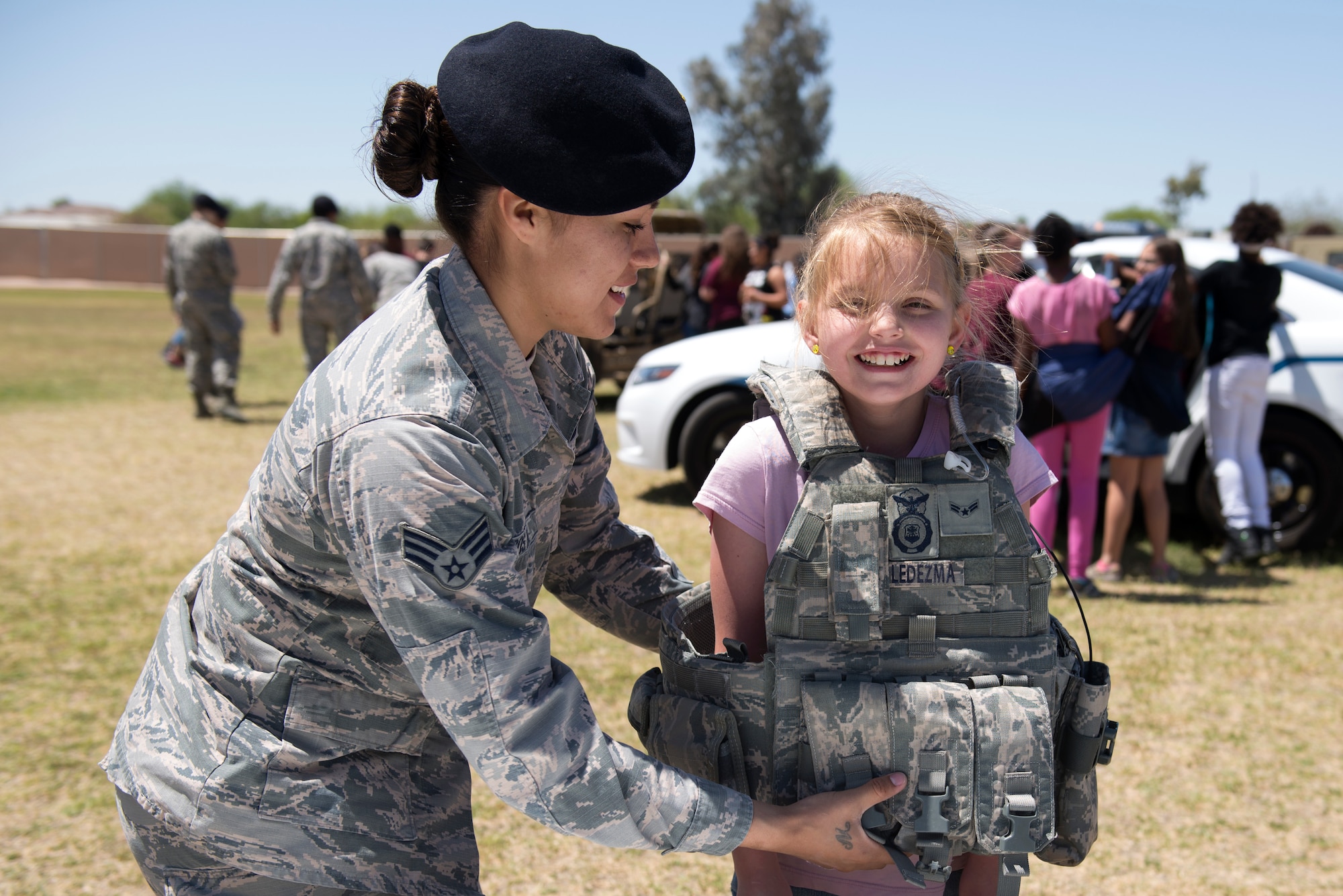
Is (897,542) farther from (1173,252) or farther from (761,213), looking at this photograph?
(761,213)

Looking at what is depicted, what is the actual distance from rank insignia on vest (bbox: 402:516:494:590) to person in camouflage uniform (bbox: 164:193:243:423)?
31.3ft

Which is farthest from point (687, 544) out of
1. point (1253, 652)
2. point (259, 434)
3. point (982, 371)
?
point (259, 434)

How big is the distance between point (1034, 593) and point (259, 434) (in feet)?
29.4

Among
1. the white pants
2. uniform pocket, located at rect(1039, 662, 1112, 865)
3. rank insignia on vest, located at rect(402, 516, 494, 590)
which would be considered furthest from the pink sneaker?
rank insignia on vest, located at rect(402, 516, 494, 590)

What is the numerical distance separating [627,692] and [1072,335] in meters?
2.85

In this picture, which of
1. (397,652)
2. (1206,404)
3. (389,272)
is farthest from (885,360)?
(389,272)

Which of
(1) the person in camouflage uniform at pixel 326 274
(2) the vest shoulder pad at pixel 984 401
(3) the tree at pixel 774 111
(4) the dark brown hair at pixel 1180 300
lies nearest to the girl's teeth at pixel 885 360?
(2) the vest shoulder pad at pixel 984 401

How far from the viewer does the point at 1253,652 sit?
4457 millimetres

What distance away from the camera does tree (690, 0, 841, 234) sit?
5172 centimetres

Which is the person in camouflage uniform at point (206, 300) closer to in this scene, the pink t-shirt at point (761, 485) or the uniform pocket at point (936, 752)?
the pink t-shirt at point (761, 485)

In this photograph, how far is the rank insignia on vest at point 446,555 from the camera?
1.24 metres

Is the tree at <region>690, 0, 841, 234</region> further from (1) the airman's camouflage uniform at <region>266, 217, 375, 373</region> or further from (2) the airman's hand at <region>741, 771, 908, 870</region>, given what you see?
(2) the airman's hand at <region>741, 771, 908, 870</region>

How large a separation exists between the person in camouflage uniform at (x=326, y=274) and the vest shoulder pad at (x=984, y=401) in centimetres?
874

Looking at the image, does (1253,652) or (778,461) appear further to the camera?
(1253,652)
